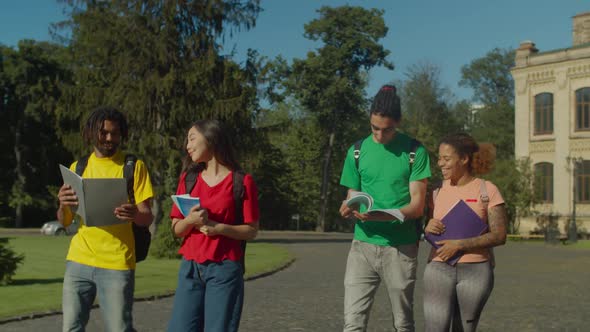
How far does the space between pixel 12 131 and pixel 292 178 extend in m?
23.6

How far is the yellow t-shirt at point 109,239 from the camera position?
5.25 m

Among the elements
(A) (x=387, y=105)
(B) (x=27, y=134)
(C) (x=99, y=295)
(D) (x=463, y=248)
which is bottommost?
(C) (x=99, y=295)

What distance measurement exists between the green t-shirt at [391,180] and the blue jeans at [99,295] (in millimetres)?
1755

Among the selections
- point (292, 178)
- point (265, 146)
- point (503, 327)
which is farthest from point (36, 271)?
point (292, 178)

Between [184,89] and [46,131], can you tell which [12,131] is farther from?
[184,89]

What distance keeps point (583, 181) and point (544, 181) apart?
8.87 ft

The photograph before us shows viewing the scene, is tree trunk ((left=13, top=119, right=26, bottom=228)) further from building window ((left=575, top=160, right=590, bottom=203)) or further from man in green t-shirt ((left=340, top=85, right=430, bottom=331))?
man in green t-shirt ((left=340, top=85, right=430, bottom=331))

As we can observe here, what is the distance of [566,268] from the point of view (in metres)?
24.2

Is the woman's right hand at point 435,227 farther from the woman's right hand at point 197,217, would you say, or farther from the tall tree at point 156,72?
the tall tree at point 156,72

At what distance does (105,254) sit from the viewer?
525 cm

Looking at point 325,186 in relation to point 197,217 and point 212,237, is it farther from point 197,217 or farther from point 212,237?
point 197,217

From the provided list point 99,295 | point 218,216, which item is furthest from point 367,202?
point 99,295

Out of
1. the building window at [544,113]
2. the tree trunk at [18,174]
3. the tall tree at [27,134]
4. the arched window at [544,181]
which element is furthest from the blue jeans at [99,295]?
the tree trunk at [18,174]

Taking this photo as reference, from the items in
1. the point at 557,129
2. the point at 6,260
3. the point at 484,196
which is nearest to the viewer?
the point at 484,196
